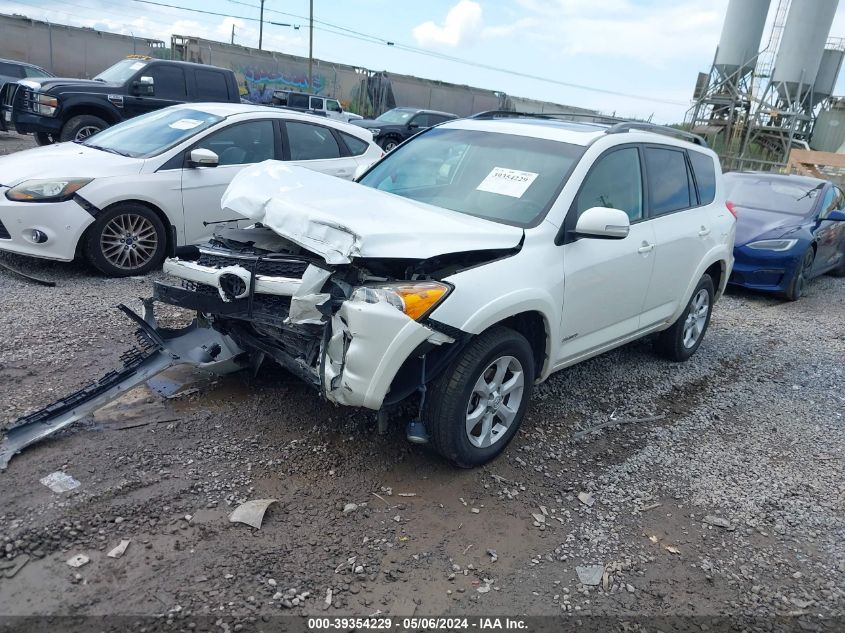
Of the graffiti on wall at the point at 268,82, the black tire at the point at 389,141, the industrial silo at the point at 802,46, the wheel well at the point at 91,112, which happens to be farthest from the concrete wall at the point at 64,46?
the industrial silo at the point at 802,46

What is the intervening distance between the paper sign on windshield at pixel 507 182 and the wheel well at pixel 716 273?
245cm

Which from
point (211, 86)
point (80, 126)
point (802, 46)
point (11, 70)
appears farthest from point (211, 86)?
point (802, 46)

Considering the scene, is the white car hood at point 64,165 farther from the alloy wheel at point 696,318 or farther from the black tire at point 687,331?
the alloy wheel at point 696,318

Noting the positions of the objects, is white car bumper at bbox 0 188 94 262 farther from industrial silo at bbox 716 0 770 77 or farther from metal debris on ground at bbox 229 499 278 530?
industrial silo at bbox 716 0 770 77

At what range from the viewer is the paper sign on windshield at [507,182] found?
3.99 m

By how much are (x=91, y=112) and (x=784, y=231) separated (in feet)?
37.9

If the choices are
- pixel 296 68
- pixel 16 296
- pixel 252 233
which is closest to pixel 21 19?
pixel 296 68

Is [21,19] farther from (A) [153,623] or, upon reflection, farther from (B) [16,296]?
(A) [153,623]

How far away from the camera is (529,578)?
2.89 metres

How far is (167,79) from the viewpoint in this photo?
1236cm

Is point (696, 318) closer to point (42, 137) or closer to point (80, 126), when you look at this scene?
point (80, 126)

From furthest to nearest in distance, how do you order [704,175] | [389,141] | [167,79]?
1. [389,141]
2. [167,79]
3. [704,175]

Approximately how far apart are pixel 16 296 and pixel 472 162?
400 centimetres

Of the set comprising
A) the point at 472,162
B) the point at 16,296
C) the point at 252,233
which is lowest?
the point at 16,296
